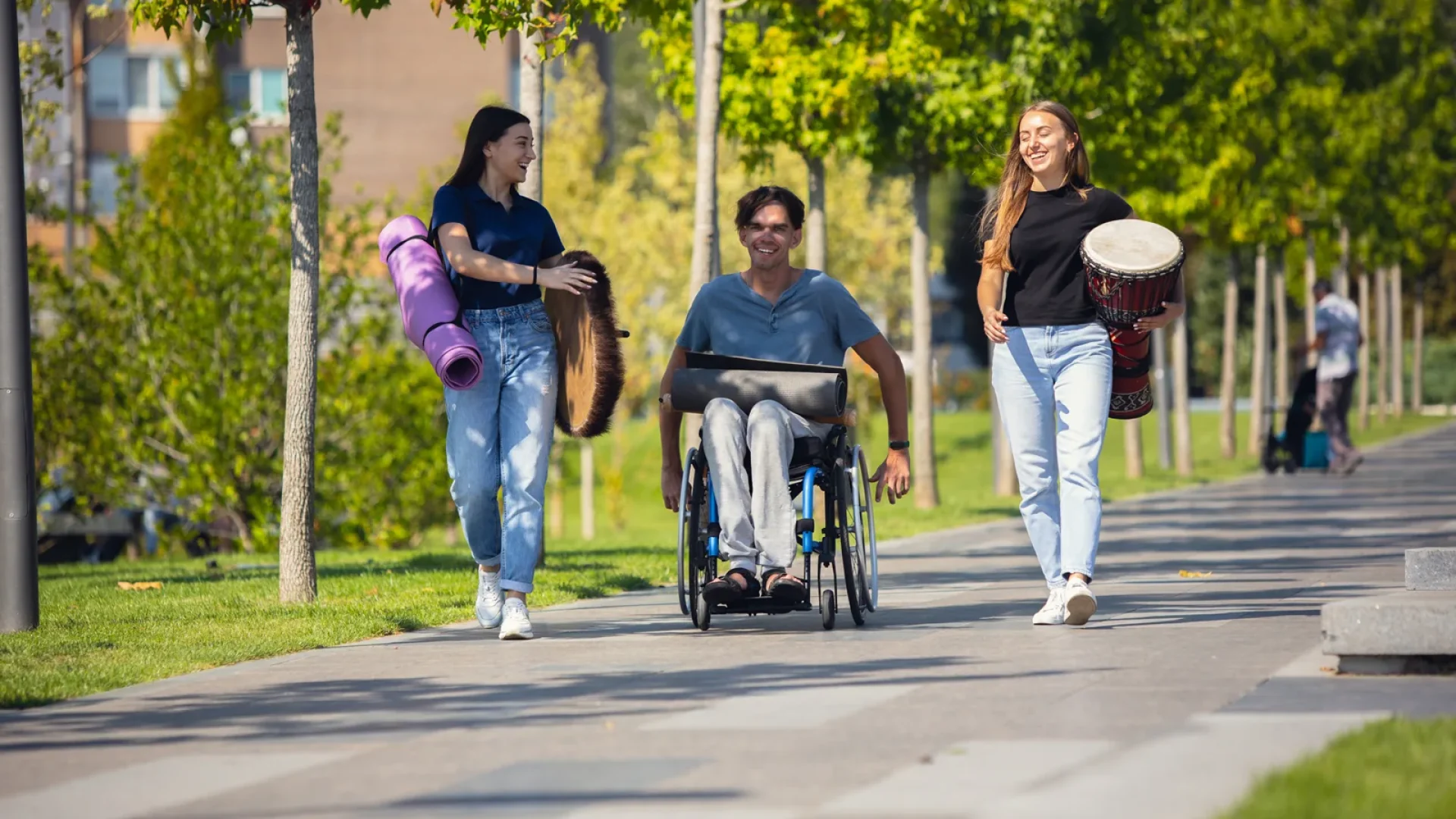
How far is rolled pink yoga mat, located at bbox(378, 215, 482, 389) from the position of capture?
8.98 metres

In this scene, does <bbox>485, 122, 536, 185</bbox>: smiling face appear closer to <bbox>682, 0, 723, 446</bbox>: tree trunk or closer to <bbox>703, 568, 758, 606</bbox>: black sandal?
<bbox>703, 568, 758, 606</bbox>: black sandal

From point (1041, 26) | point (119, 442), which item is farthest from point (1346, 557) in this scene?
point (119, 442)

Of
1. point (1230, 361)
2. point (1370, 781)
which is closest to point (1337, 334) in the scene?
point (1230, 361)

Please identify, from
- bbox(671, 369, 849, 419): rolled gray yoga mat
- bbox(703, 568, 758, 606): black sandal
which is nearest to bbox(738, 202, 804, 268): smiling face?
bbox(671, 369, 849, 419): rolled gray yoga mat

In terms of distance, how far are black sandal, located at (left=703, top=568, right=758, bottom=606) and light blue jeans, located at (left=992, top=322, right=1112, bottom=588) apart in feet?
3.71

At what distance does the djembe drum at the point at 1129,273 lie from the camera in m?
9.00

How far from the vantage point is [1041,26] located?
20.0m

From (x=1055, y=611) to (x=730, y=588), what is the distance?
1.33 meters

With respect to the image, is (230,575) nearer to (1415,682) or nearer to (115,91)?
(1415,682)

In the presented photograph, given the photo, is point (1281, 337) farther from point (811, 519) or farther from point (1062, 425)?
point (811, 519)

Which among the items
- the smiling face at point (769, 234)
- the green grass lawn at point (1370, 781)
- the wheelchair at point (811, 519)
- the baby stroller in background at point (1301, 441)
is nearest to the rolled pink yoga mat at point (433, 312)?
the wheelchair at point (811, 519)

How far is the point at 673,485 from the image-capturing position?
31.8 ft

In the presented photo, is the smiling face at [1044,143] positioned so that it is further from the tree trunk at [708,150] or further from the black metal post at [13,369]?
the tree trunk at [708,150]

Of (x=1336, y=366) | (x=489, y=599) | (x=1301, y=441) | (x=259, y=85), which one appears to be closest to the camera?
(x=489, y=599)
